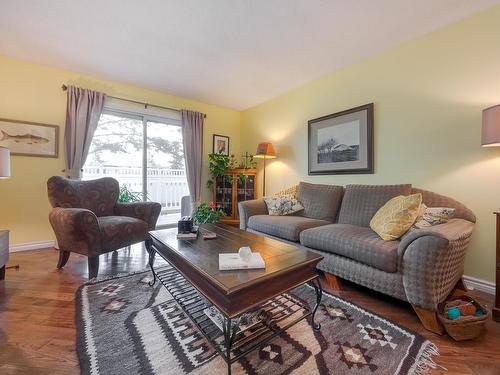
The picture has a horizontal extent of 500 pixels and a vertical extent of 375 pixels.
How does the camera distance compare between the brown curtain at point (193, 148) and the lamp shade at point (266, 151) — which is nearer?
the lamp shade at point (266, 151)

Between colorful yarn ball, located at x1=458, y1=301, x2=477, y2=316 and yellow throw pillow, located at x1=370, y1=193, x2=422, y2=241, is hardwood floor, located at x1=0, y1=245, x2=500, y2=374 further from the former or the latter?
yellow throw pillow, located at x1=370, y1=193, x2=422, y2=241

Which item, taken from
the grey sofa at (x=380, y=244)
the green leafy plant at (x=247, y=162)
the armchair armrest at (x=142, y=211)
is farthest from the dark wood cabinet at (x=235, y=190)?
Answer: the armchair armrest at (x=142, y=211)

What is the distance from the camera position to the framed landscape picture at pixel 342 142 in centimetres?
257

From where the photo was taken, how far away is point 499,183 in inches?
69.7

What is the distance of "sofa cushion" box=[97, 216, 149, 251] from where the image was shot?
202 cm

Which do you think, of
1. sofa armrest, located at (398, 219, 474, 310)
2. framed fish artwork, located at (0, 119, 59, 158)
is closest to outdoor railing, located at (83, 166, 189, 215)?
framed fish artwork, located at (0, 119, 59, 158)

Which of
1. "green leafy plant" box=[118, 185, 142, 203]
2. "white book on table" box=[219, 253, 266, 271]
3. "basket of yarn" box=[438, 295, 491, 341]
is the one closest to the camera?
"white book on table" box=[219, 253, 266, 271]

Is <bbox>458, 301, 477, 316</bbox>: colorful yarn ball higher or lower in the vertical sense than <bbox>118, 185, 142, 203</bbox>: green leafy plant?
lower

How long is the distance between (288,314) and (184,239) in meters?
0.86

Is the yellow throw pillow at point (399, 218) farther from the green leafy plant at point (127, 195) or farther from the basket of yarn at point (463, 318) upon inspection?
the green leafy plant at point (127, 195)

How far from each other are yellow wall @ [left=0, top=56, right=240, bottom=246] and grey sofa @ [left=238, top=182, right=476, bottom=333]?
2.61 meters

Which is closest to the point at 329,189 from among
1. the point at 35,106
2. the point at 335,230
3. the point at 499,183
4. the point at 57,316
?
the point at 335,230

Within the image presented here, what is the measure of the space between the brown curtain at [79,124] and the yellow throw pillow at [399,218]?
3.51 m

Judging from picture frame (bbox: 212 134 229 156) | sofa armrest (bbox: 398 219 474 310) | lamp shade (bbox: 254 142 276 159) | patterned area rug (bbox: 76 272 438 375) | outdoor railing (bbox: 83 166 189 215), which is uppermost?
picture frame (bbox: 212 134 229 156)
